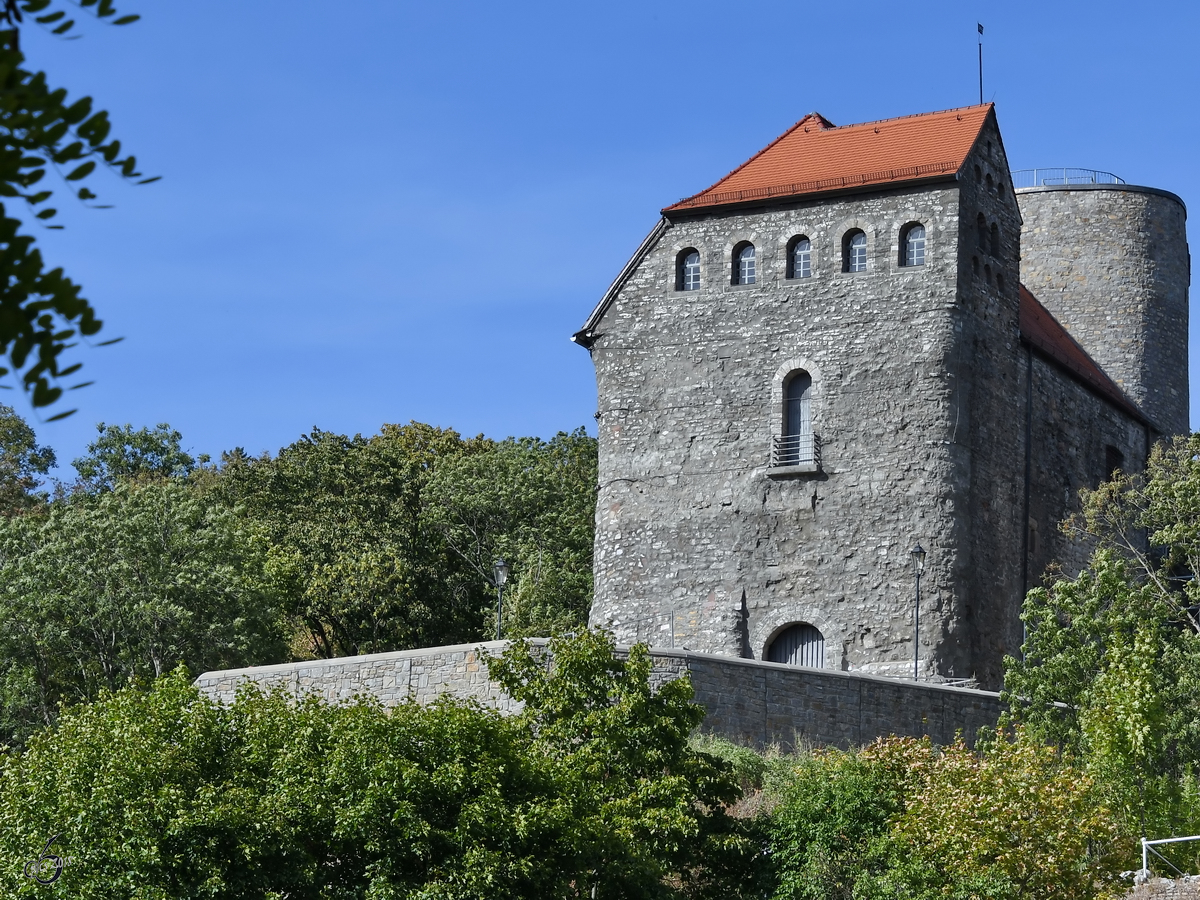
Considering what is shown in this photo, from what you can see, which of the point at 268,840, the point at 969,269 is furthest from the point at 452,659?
the point at 969,269

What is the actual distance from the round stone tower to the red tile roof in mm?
738

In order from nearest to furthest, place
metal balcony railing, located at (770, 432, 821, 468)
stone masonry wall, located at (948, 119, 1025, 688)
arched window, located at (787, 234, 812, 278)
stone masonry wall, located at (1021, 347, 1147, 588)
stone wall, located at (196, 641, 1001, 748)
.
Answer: stone wall, located at (196, 641, 1001, 748)
stone masonry wall, located at (948, 119, 1025, 688)
metal balcony railing, located at (770, 432, 821, 468)
arched window, located at (787, 234, 812, 278)
stone masonry wall, located at (1021, 347, 1147, 588)

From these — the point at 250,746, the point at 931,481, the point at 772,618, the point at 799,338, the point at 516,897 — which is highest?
the point at 799,338

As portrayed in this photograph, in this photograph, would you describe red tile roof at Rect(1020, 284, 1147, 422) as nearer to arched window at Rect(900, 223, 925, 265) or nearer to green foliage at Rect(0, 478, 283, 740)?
arched window at Rect(900, 223, 925, 265)

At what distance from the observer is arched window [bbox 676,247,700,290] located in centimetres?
3638

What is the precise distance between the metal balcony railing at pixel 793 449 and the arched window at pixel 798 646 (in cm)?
309

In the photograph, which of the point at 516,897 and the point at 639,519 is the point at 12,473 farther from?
the point at 516,897

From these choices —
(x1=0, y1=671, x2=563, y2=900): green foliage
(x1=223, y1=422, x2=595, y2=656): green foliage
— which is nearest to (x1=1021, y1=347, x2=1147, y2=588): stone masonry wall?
(x1=223, y1=422, x2=595, y2=656): green foliage

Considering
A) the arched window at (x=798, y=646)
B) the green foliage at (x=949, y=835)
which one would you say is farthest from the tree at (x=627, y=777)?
the arched window at (x=798, y=646)

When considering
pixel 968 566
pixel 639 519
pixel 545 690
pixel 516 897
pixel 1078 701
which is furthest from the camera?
pixel 639 519

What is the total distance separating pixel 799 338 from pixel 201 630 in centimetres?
1354

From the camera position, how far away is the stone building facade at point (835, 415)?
33500mm

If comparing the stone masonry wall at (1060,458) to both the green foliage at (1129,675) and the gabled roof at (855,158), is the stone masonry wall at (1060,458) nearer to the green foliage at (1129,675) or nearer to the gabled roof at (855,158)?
the green foliage at (1129,675)

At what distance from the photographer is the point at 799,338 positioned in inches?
1378
